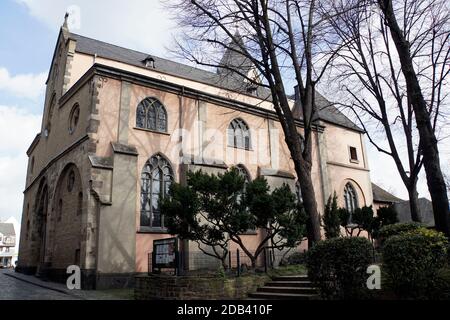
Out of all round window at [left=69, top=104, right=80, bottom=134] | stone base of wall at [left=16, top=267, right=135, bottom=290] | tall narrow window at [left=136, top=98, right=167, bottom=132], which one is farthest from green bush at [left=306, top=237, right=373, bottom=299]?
round window at [left=69, top=104, right=80, bottom=134]

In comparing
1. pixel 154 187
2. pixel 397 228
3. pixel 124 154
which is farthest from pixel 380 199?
pixel 124 154

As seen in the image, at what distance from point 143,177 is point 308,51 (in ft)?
30.0

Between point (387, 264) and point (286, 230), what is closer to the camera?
point (387, 264)

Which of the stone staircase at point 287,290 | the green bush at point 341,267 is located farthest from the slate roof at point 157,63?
the green bush at point 341,267

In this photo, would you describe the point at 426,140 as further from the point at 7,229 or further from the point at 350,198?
the point at 7,229

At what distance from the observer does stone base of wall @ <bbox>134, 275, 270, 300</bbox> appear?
10562 mm

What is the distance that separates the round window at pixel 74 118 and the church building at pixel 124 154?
0.06m

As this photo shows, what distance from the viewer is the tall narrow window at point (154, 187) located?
54.9 ft

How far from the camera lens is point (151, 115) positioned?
18234mm

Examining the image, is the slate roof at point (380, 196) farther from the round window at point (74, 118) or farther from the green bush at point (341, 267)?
the round window at point (74, 118)

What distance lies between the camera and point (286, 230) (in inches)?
510

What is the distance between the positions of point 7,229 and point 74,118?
72584mm

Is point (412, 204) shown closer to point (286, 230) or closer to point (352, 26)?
point (286, 230)

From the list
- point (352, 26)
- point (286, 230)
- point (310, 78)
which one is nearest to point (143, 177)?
point (286, 230)
